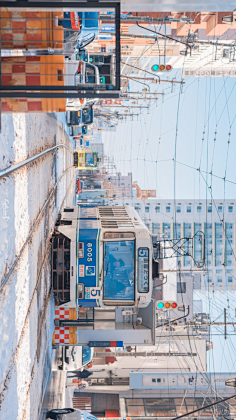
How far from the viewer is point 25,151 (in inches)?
248

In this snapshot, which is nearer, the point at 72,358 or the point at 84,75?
the point at 84,75

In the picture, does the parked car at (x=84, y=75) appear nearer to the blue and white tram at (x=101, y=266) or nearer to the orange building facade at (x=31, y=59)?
the orange building facade at (x=31, y=59)

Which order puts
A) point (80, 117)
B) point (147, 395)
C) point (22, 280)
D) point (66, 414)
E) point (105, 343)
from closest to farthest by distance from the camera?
point (22, 280), point (66, 414), point (105, 343), point (80, 117), point (147, 395)

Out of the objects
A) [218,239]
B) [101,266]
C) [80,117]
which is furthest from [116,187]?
[101,266]

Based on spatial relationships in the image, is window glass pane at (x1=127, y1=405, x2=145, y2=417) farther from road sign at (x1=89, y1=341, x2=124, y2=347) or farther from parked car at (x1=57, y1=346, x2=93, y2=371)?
road sign at (x1=89, y1=341, x2=124, y2=347)

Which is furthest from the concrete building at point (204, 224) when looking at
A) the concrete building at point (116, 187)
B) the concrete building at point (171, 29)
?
the concrete building at point (171, 29)

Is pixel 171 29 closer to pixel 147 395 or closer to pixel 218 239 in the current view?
pixel 147 395

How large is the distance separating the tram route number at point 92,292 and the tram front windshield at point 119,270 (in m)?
0.19

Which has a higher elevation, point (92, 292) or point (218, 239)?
point (92, 292)

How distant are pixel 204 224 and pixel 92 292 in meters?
55.7

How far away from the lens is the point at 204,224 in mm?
62688

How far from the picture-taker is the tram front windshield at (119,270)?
9.34 meters

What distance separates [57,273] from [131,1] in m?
7.35

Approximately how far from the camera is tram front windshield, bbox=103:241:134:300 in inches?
368
